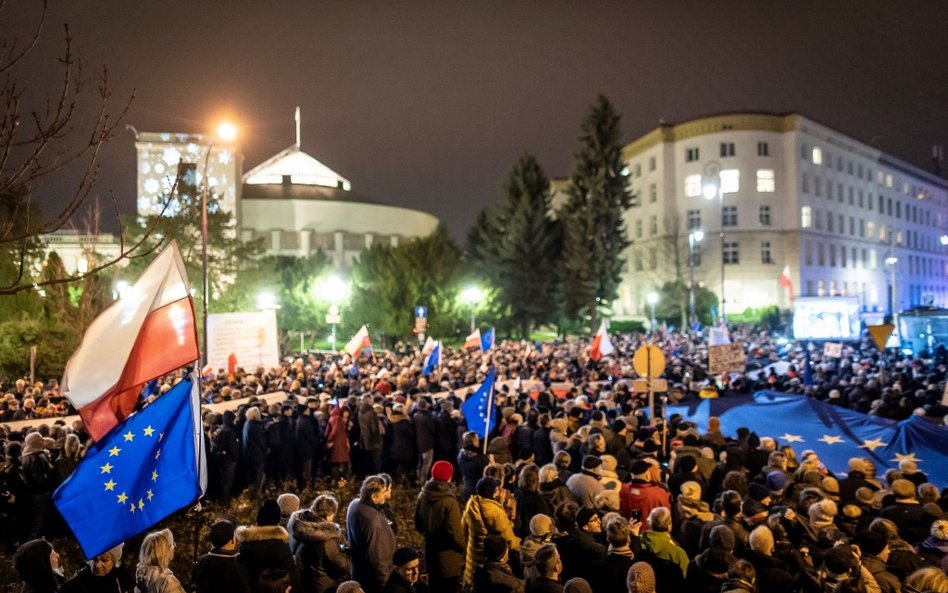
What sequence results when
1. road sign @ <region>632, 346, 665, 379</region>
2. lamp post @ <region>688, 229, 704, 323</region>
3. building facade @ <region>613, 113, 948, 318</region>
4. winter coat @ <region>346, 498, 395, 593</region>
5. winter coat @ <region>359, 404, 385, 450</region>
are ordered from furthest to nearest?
building facade @ <region>613, 113, 948, 318</region>
lamp post @ <region>688, 229, 704, 323</region>
road sign @ <region>632, 346, 665, 379</region>
winter coat @ <region>359, 404, 385, 450</region>
winter coat @ <region>346, 498, 395, 593</region>

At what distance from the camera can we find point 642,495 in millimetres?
7625

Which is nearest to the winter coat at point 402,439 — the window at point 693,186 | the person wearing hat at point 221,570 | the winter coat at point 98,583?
the person wearing hat at point 221,570

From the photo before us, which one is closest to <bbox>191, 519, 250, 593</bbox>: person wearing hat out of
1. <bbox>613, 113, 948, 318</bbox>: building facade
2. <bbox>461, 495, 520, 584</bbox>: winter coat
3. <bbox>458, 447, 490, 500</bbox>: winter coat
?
<bbox>461, 495, 520, 584</bbox>: winter coat

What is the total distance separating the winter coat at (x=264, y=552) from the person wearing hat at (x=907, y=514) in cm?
538

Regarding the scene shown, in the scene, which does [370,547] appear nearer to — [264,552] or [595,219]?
[264,552]

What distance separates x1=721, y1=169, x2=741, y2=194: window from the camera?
7038cm

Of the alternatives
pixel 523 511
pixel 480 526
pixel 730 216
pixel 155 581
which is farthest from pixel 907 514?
pixel 730 216

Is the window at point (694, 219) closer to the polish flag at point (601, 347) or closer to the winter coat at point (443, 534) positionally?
the polish flag at point (601, 347)

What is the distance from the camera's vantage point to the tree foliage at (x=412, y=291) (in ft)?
160

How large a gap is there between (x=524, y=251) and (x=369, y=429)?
146 feet

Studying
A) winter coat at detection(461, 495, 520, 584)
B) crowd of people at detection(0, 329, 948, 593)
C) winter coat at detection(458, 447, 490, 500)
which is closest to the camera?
crowd of people at detection(0, 329, 948, 593)

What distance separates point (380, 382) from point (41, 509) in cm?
978

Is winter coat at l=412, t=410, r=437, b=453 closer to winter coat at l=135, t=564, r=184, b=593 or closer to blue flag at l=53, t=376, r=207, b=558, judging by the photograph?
blue flag at l=53, t=376, r=207, b=558

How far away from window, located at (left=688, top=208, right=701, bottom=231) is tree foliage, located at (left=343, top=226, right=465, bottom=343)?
28.4 m
